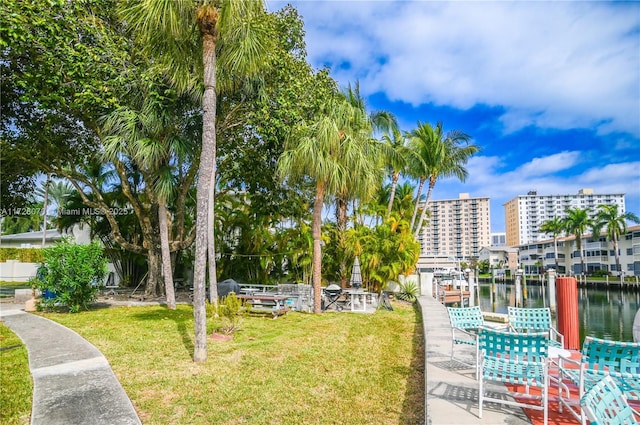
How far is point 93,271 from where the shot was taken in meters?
11.7

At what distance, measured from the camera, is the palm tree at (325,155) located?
11.8 meters

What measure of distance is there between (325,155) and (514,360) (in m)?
8.69

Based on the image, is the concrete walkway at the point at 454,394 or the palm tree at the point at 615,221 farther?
the palm tree at the point at 615,221

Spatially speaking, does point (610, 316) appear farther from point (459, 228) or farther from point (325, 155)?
point (459, 228)

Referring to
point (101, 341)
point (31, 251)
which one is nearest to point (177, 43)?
point (101, 341)

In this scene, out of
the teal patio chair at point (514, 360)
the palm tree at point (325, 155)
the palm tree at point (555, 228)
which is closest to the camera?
the teal patio chair at point (514, 360)

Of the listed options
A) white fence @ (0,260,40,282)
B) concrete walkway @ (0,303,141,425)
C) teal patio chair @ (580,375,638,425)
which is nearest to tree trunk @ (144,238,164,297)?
concrete walkway @ (0,303,141,425)

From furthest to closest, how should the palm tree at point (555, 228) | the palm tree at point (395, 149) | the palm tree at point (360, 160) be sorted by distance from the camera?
the palm tree at point (555, 228) → the palm tree at point (395, 149) → the palm tree at point (360, 160)

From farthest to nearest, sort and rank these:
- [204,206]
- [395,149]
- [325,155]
A: [395,149]
[325,155]
[204,206]

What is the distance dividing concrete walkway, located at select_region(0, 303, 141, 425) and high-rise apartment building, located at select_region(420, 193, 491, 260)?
140352 millimetres

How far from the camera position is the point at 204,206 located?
7.06 metres

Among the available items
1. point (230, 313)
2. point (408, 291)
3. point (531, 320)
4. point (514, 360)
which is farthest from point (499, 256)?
point (514, 360)

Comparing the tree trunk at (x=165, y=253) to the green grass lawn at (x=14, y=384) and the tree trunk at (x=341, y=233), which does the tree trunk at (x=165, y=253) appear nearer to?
the green grass lawn at (x=14, y=384)

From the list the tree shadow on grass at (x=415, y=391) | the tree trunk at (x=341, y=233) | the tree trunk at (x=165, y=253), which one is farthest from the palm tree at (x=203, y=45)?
the tree trunk at (x=341, y=233)
